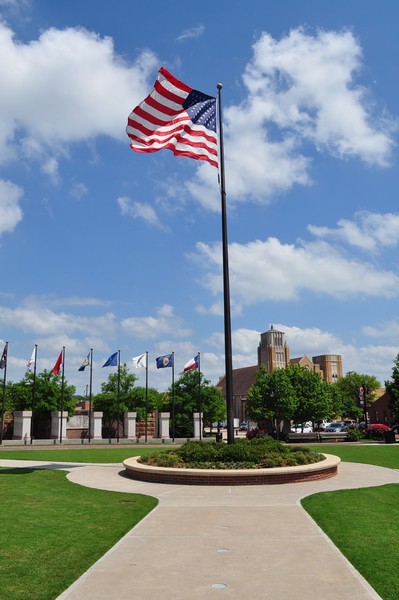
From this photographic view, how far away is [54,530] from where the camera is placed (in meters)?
9.27

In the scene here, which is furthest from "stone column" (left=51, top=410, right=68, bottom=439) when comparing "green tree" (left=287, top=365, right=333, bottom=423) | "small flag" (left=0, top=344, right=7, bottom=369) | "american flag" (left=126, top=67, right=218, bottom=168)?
"american flag" (left=126, top=67, right=218, bottom=168)

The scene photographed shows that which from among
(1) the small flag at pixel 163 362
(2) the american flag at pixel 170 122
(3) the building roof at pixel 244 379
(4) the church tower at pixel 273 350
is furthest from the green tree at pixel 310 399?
(4) the church tower at pixel 273 350

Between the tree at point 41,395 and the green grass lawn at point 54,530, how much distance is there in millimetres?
42291

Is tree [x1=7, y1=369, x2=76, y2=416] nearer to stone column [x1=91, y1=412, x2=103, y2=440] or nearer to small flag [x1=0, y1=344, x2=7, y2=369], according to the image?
stone column [x1=91, y1=412, x2=103, y2=440]

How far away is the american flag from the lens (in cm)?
1738

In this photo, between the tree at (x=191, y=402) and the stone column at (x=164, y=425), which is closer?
the stone column at (x=164, y=425)

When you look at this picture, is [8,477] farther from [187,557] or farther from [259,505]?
[187,557]

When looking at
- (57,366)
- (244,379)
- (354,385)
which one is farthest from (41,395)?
(244,379)

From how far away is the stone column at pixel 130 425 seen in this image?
5406 cm

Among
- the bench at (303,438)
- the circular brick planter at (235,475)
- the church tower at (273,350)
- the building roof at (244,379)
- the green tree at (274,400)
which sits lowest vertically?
the bench at (303,438)

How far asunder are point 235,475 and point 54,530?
21.9 ft

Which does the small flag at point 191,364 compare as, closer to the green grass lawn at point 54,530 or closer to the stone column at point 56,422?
the stone column at point 56,422

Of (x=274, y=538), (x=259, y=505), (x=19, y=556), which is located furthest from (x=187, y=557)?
(x=259, y=505)

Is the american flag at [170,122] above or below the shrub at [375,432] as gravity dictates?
above
